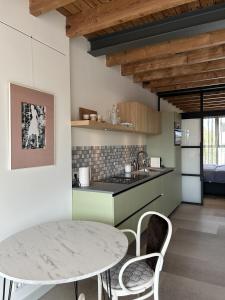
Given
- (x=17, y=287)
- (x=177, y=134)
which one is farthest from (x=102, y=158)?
(x=177, y=134)

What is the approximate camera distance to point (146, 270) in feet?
5.54

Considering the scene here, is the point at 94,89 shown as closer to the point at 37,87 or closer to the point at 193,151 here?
the point at 37,87

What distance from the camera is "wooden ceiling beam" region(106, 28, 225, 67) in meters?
2.75

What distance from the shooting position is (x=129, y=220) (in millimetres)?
2795

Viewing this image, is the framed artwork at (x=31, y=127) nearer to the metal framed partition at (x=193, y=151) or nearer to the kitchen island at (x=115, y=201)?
the kitchen island at (x=115, y=201)

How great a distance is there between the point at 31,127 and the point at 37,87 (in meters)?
0.39

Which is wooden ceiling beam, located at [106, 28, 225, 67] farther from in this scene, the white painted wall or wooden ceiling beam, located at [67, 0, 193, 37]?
the white painted wall

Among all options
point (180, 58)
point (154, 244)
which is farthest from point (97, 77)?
point (154, 244)

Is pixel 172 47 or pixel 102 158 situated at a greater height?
pixel 172 47

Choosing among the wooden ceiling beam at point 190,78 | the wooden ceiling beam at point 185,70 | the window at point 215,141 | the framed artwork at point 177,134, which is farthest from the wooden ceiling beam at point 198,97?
the window at point 215,141

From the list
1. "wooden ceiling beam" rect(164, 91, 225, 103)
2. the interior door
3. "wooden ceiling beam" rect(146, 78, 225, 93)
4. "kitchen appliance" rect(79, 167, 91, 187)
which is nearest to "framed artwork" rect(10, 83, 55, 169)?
"kitchen appliance" rect(79, 167, 91, 187)

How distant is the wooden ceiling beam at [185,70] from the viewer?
11.9ft

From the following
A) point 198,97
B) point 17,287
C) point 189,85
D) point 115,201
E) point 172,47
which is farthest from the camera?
point 198,97

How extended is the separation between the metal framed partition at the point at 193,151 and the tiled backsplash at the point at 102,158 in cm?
175
